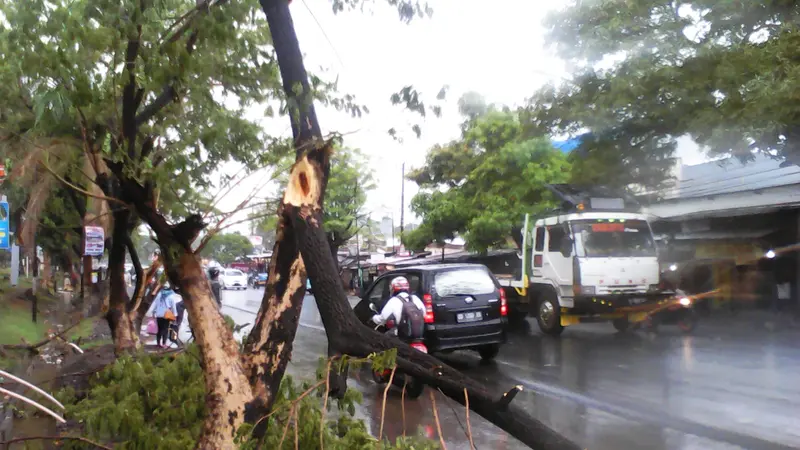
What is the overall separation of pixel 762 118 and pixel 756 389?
160 inches

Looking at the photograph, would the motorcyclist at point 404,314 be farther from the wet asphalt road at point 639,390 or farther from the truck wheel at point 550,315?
the truck wheel at point 550,315

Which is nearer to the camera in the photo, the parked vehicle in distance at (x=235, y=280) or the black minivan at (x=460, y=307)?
the black minivan at (x=460, y=307)

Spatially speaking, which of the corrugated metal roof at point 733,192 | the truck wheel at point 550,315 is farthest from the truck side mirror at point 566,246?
the corrugated metal roof at point 733,192

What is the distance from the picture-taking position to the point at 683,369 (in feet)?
29.6

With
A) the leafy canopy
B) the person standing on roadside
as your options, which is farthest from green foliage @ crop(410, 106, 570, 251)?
the leafy canopy

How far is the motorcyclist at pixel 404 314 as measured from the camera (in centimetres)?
796

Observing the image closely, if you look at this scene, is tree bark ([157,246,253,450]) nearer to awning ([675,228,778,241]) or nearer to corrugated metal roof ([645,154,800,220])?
corrugated metal roof ([645,154,800,220])

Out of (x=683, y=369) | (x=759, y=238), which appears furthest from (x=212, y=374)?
(x=759, y=238)

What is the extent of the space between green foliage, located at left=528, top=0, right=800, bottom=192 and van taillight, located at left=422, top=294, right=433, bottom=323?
511 centimetres

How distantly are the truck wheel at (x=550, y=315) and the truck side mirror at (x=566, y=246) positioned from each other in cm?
98

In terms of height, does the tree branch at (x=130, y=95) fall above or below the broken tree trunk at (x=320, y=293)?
above

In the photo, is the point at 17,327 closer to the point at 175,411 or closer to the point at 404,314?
the point at 404,314

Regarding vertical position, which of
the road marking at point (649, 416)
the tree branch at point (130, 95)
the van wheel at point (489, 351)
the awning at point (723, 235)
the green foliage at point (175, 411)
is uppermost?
the tree branch at point (130, 95)

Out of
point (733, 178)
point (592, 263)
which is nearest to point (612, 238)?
point (592, 263)
